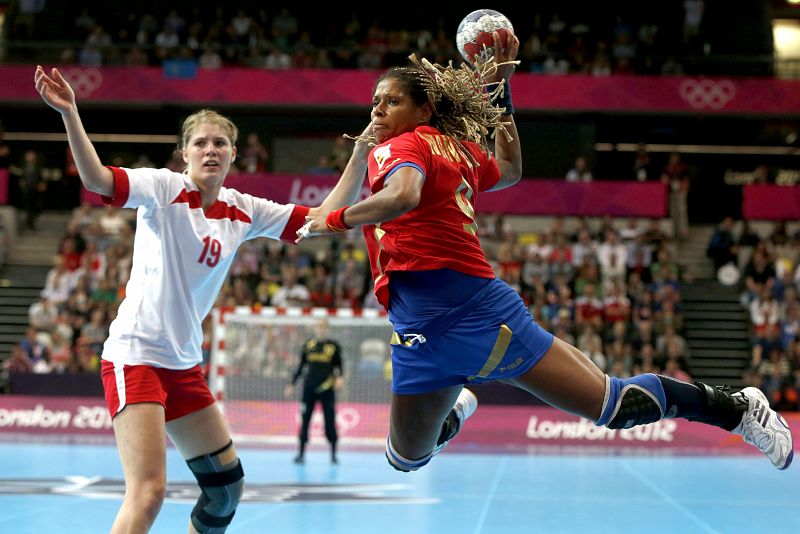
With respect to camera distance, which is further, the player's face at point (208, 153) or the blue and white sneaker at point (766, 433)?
the player's face at point (208, 153)

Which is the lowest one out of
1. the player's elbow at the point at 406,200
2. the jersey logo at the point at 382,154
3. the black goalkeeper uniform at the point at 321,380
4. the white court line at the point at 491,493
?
the white court line at the point at 491,493

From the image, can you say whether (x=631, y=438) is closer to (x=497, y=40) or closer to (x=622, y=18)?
(x=497, y=40)

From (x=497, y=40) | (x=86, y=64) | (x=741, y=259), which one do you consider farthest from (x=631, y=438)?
(x=86, y=64)

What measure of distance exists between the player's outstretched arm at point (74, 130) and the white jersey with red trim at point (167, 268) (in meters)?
0.15

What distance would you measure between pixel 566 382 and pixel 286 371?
12383 mm

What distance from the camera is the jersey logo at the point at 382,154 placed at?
15.3ft

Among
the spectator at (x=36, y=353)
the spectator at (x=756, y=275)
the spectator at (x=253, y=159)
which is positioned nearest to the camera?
the spectator at (x=36, y=353)

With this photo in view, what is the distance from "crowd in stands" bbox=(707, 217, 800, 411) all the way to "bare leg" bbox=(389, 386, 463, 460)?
45.1 feet

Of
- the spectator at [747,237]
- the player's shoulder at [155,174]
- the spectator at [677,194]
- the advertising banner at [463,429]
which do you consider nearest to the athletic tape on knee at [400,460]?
the player's shoulder at [155,174]

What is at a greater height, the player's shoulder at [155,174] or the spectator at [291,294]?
the player's shoulder at [155,174]

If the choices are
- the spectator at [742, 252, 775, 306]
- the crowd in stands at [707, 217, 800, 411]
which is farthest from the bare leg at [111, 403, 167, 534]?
the spectator at [742, 252, 775, 306]

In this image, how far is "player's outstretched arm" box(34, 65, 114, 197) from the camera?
4734 mm

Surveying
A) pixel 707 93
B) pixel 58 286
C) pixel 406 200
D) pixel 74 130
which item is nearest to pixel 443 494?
pixel 406 200

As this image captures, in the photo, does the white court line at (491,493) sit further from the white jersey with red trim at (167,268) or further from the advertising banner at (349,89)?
the advertising banner at (349,89)
